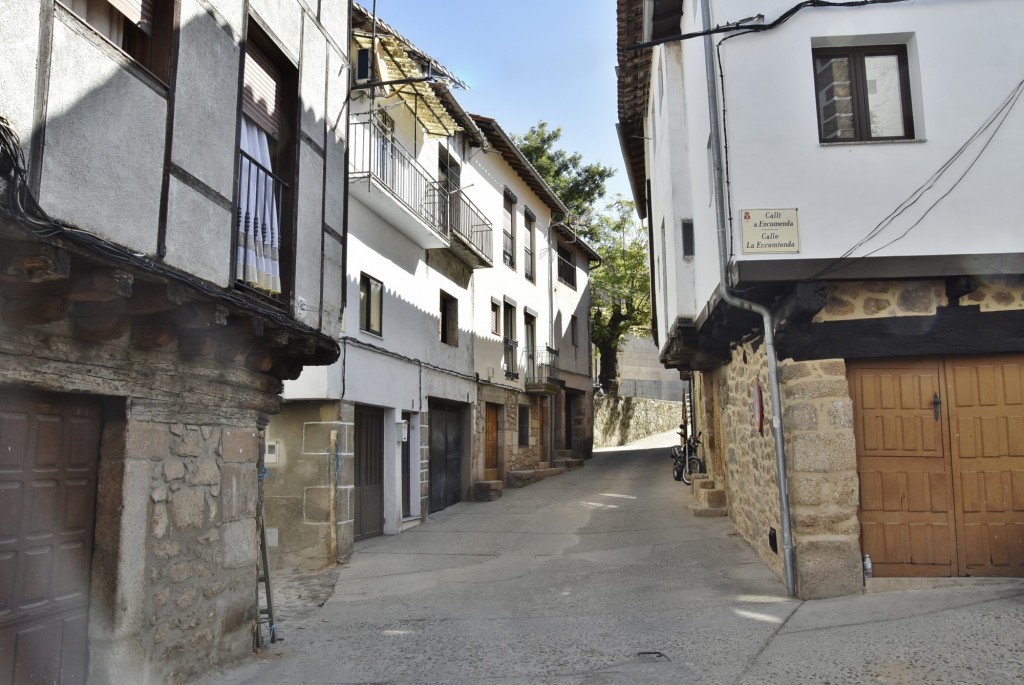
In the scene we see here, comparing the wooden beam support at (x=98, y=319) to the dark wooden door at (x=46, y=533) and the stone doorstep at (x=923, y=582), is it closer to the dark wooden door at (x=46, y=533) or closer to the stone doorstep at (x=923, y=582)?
the dark wooden door at (x=46, y=533)

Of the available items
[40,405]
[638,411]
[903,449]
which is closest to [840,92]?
[903,449]

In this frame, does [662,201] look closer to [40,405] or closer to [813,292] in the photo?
[813,292]

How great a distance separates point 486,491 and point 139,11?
1160cm

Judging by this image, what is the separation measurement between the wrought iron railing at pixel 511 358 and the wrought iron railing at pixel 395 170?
4714mm

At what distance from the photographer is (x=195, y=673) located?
501 centimetres

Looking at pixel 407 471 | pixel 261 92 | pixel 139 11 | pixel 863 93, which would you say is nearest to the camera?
pixel 139 11

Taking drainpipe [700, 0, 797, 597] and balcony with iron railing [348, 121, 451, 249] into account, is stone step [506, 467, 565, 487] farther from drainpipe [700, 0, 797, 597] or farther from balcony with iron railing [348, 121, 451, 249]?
drainpipe [700, 0, 797, 597]

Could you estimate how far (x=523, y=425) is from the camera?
18.9 metres

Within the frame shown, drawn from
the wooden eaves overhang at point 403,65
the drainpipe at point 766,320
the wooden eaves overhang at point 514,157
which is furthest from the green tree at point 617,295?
the drainpipe at point 766,320

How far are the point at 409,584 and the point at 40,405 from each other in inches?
202

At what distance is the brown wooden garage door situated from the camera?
22.0 ft

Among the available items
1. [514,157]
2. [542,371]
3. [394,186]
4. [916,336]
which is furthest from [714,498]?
[514,157]

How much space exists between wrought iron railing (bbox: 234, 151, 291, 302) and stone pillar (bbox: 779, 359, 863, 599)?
4397mm

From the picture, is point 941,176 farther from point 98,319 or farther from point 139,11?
point 98,319
